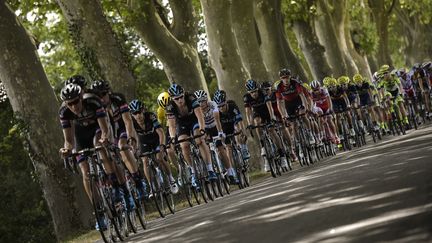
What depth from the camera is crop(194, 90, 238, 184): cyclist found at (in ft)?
61.7

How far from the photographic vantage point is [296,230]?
29.4ft

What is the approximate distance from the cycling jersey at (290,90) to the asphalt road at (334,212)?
6544 mm

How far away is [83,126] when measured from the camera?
45.2ft

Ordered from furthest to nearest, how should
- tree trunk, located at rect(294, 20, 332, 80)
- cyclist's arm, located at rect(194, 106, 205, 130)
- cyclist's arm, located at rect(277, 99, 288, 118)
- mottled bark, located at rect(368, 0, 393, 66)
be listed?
mottled bark, located at rect(368, 0, 393, 66) < tree trunk, located at rect(294, 20, 332, 80) < cyclist's arm, located at rect(277, 99, 288, 118) < cyclist's arm, located at rect(194, 106, 205, 130)

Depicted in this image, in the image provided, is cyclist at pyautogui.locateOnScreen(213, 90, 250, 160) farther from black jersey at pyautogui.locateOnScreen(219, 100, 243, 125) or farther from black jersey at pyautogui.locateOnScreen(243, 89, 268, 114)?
black jersey at pyautogui.locateOnScreen(243, 89, 268, 114)

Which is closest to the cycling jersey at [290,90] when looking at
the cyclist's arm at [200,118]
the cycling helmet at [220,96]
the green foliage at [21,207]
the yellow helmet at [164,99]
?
the cycling helmet at [220,96]

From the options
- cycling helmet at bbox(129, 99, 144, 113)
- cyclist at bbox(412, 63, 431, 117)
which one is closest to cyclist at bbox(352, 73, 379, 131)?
cyclist at bbox(412, 63, 431, 117)

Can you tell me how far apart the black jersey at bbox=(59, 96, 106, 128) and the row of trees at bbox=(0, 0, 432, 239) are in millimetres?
8056

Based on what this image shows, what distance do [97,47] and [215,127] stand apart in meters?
4.57

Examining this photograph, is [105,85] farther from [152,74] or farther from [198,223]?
[152,74]

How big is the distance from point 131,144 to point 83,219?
24.0 feet

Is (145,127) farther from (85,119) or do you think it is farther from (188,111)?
(85,119)

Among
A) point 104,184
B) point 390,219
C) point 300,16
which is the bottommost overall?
point 390,219

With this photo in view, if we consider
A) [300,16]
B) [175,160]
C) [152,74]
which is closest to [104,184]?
[175,160]
